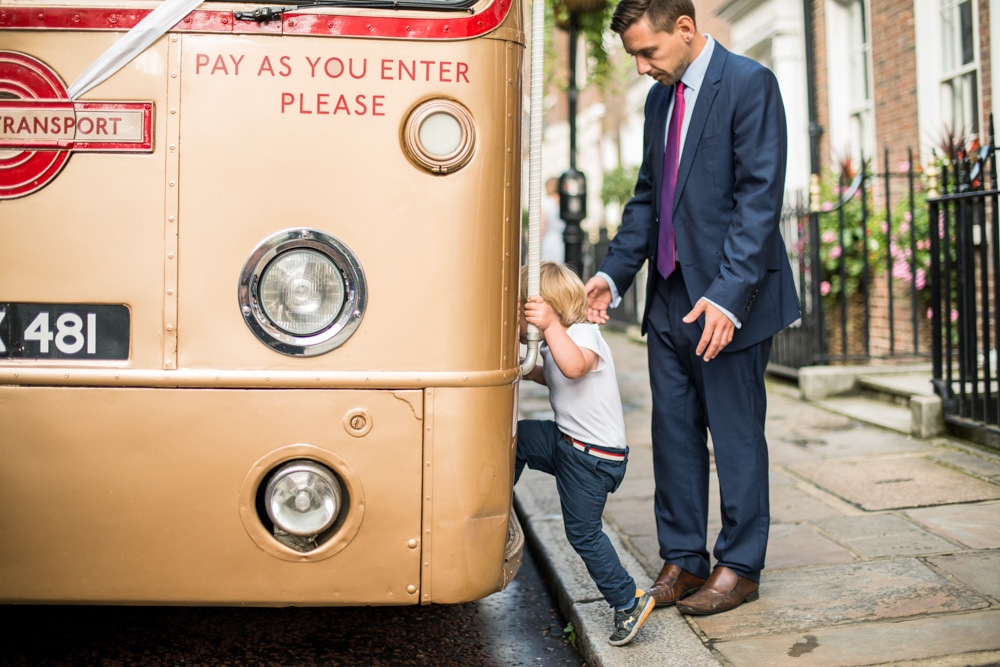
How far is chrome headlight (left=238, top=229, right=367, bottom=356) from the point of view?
2.44 meters

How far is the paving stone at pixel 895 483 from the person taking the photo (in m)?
4.39

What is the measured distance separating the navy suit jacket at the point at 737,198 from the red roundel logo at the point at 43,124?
1.63m

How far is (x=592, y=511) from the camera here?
304cm

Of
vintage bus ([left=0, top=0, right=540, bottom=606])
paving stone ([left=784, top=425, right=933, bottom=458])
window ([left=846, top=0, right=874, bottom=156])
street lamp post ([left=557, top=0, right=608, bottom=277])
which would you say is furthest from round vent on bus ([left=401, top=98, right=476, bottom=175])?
window ([left=846, top=0, right=874, bottom=156])

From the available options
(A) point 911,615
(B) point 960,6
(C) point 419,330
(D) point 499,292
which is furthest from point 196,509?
(B) point 960,6

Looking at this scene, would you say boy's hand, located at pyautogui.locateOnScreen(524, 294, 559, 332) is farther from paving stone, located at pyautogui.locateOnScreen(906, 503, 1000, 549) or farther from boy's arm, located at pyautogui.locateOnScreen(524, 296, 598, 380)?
paving stone, located at pyautogui.locateOnScreen(906, 503, 1000, 549)

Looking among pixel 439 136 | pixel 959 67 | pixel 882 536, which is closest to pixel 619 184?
pixel 959 67

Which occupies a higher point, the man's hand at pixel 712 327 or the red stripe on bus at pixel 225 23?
the red stripe on bus at pixel 225 23

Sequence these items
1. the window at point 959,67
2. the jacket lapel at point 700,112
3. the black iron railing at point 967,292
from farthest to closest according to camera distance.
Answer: the window at point 959,67 < the black iron railing at point 967,292 < the jacket lapel at point 700,112

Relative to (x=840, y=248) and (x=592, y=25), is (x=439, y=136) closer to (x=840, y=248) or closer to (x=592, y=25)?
(x=840, y=248)

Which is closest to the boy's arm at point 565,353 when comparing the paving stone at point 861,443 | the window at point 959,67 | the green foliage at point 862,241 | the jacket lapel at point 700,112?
the jacket lapel at point 700,112

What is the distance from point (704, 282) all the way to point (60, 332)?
1843mm

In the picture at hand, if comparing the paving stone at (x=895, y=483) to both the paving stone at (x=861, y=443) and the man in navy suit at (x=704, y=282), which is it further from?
the man in navy suit at (x=704, y=282)

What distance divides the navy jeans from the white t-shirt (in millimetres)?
58
